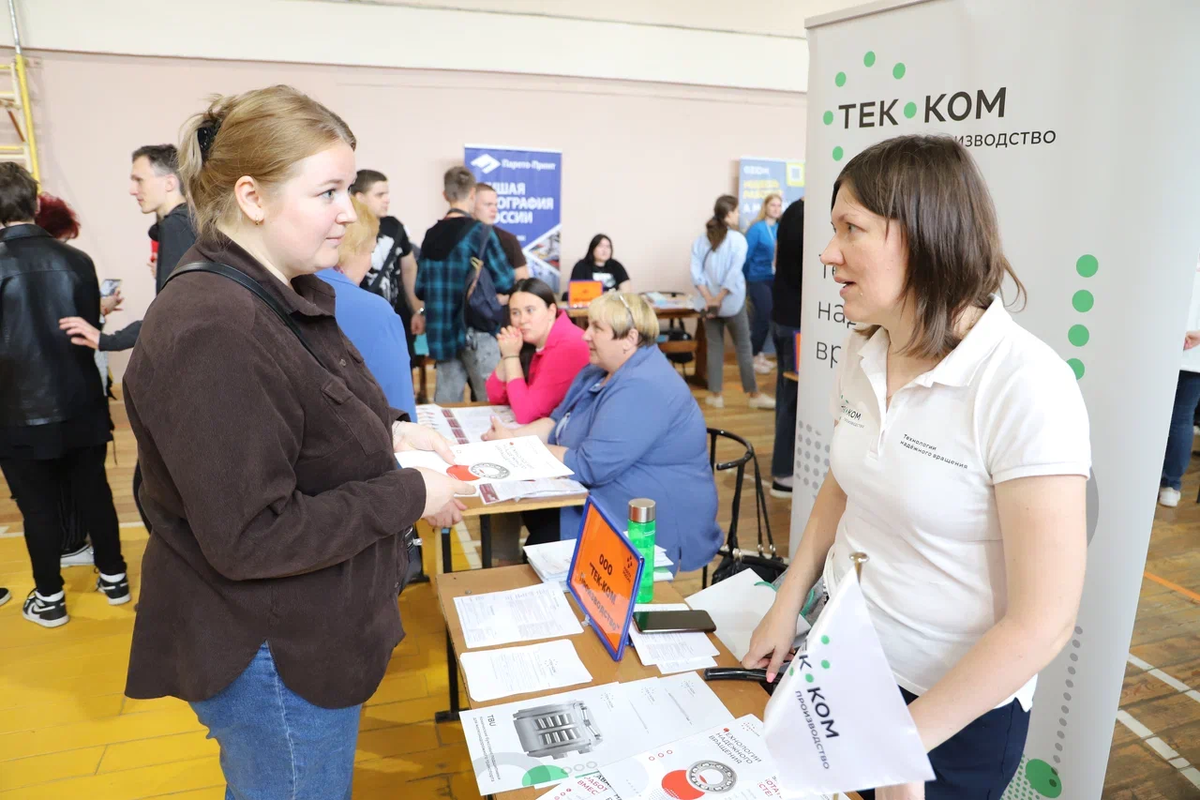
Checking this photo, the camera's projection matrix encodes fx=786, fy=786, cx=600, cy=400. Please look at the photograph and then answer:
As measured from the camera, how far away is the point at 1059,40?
1558 mm

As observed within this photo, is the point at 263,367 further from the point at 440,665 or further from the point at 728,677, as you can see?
the point at 440,665

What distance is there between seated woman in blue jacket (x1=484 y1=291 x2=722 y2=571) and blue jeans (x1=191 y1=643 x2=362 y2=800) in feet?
4.16

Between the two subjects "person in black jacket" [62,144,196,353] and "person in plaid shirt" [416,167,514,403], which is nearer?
"person in black jacket" [62,144,196,353]

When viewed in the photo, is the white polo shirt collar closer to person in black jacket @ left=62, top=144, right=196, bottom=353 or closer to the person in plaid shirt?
person in black jacket @ left=62, top=144, right=196, bottom=353

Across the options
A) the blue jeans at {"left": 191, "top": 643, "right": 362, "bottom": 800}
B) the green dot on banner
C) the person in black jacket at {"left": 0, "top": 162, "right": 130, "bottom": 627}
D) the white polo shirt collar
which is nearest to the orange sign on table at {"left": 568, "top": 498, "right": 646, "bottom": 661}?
the blue jeans at {"left": 191, "top": 643, "right": 362, "bottom": 800}

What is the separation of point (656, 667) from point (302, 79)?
6.70 metres

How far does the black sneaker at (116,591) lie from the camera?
3.12 m

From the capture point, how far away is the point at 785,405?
13.6 ft

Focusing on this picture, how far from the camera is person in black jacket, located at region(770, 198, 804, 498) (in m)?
3.93

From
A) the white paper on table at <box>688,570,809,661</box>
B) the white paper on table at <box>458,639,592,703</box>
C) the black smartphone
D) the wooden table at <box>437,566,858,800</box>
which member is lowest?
the white paper on table at <box>688,570,809,661</box>

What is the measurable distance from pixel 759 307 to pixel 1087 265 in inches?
226

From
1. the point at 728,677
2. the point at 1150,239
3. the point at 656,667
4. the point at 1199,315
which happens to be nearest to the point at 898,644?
the point at 728,677

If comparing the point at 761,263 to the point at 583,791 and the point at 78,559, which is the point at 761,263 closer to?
the point at 78,559

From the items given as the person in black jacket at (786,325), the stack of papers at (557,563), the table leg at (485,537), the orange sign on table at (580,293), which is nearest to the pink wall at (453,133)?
the orange sign on table at (580,293)
